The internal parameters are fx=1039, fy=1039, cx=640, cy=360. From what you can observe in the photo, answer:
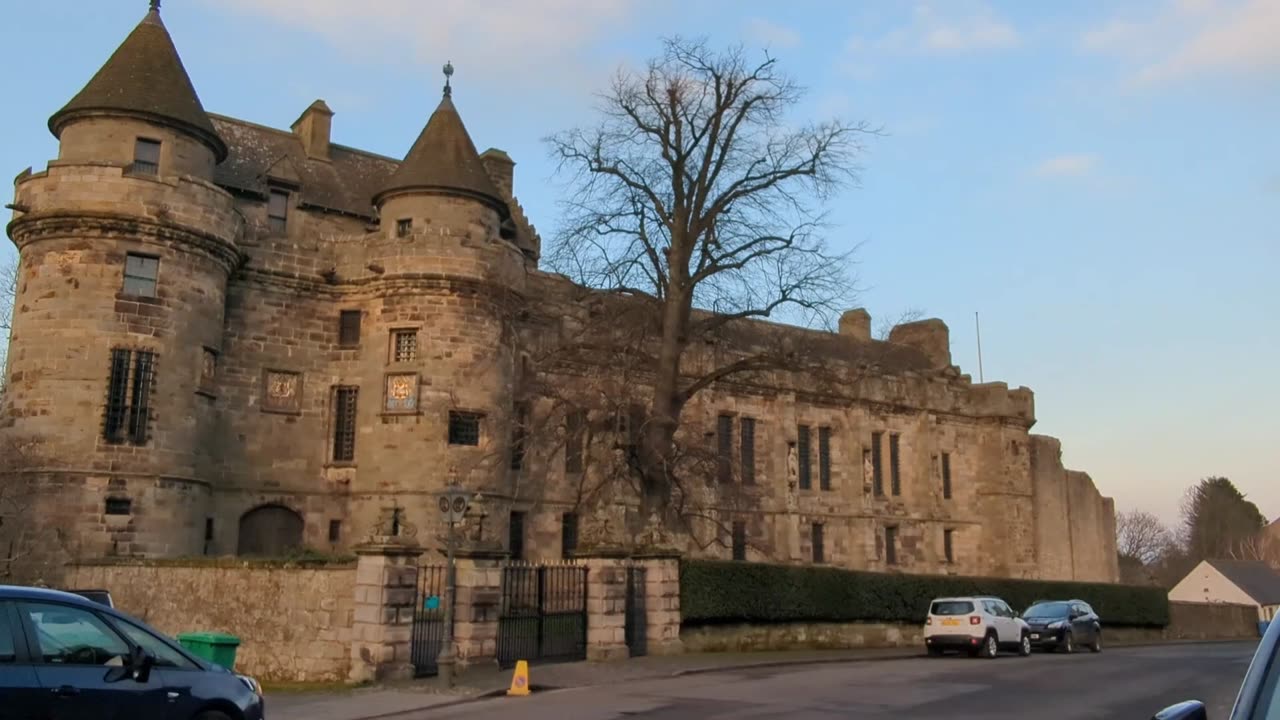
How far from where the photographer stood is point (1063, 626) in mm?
29141

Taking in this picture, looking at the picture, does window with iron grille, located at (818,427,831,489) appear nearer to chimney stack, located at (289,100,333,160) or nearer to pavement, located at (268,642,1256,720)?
pavement, located at (268,642,1256,720)

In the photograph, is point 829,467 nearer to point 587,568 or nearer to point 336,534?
point 336,534

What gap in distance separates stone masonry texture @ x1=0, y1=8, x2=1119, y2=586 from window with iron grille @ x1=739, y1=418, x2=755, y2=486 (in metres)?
0.39

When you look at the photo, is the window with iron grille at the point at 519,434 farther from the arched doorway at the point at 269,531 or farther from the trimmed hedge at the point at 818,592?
the trimmed hedge at the point at 818,592

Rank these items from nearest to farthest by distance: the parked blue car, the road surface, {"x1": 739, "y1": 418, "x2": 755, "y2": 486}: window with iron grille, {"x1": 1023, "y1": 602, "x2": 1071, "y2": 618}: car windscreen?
the parked blue car
the road surface
{"x1": 1023, "y1": 602, "x2": 1071, "y2": 618}: car windscreen
{"x1": 739, "y1": 418, "x2": 755, "y2": 486}: window with iron grille

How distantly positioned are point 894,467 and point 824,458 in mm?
4625

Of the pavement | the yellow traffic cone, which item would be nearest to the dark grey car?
the pavement

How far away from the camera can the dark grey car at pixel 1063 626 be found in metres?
28.8

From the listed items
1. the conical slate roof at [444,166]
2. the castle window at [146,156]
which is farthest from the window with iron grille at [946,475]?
the castle window at [146,156]

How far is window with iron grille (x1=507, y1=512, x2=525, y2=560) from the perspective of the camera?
33.5 metres

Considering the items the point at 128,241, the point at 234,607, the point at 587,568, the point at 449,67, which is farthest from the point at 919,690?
the point at 449,67

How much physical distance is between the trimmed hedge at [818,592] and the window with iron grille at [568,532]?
31.6 feet

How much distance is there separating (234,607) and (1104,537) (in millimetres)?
48862

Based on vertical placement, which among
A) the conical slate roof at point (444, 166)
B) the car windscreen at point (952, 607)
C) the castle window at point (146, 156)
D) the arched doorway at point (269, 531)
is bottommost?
the car windscreen at point (952, 607)
